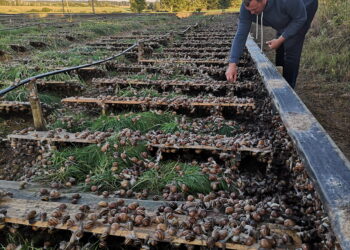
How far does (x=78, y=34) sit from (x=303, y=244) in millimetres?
12817

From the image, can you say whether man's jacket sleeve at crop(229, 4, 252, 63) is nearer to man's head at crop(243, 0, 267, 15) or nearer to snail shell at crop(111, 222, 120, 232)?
man's head at crop(243, 0, 267, 15)

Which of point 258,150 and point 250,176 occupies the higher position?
point 258,150

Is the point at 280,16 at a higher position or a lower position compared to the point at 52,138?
higher

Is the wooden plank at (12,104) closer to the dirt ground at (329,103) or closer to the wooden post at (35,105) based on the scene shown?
the wooden post at (35,105)

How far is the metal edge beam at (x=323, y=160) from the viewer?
147 cm

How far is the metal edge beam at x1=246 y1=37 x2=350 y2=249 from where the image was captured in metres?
1.47

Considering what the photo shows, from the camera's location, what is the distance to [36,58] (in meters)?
6.77

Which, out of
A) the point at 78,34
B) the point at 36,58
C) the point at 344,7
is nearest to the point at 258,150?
the point at 36,58

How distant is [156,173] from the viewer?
2.57 m

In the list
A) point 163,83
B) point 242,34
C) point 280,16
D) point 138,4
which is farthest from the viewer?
point 138,4

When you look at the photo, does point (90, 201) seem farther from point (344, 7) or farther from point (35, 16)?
point (35, 16)

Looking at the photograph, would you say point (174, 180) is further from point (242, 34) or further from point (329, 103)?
point (329, 103)

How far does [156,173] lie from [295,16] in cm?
307

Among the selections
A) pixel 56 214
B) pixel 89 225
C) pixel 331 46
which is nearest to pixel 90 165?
pixel 56 214
